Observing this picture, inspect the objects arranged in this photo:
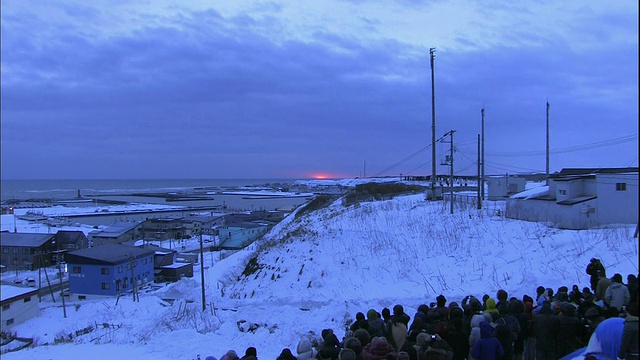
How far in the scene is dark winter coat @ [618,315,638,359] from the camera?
4.19 m

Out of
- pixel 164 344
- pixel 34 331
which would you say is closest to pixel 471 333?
pixel 164 344

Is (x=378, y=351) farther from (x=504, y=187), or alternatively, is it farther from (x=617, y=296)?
(x=504, y=187)

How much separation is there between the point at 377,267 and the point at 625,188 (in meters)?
8.45

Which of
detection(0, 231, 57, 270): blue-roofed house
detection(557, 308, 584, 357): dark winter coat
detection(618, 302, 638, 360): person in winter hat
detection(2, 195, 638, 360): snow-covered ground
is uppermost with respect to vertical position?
detection(618, 302, 638, 360): person in winter hat

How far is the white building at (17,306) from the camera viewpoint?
958 inches

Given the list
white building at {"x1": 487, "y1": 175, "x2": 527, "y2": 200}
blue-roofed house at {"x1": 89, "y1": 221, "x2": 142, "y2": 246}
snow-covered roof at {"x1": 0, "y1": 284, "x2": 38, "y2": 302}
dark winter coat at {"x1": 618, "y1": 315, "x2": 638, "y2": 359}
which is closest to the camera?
dark winter coat at {"x1": 618, "y1": 315, "x2": 638, "y2": 359}

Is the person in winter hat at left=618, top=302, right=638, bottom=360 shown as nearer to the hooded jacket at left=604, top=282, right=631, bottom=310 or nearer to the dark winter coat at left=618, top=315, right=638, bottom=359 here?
the dark winter coat at left=618, top=315, right=638, bottom=359

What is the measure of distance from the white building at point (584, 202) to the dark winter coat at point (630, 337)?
11.7 meters

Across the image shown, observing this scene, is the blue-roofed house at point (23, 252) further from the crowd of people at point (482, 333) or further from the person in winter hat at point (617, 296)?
the person in winter hat at point (617, 296)

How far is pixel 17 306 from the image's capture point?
25375 mm

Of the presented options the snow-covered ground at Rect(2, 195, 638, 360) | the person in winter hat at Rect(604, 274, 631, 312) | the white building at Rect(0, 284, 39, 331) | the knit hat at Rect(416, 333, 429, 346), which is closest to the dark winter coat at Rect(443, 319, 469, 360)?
the knit hat at Rect(416, 333, 429, 346)

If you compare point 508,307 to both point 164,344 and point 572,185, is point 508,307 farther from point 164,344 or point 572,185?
point 572,185

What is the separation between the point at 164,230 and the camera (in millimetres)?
65438

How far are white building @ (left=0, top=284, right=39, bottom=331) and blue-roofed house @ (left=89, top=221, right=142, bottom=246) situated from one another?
1115 inches
